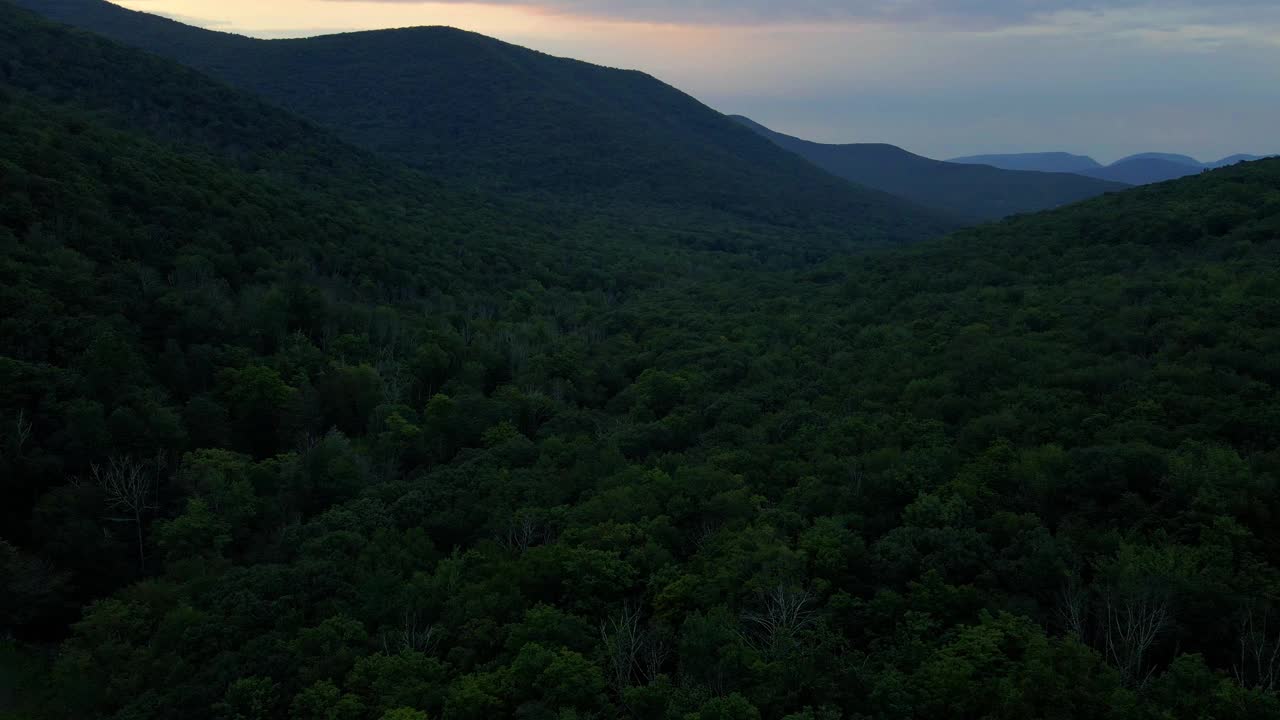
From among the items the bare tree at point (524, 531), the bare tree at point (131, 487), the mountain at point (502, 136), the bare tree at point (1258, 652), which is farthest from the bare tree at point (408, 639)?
the mountain at point (502, 136)

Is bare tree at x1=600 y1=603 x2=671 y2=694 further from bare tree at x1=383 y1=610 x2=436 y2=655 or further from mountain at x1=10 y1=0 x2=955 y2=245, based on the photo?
mountain at x1=10 y1=0 x2=955 y2=245

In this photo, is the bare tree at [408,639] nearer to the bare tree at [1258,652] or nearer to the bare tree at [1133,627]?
the bare tree at [1133,627]

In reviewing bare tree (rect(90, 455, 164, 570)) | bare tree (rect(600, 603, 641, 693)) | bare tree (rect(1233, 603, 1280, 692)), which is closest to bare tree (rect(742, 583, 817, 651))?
bare tree (rect(600, 603, 641, 693))

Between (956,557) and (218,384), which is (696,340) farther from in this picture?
(956,557)

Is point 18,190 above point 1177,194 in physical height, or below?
below

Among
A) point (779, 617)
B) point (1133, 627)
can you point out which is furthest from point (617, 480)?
point (1133, 627)

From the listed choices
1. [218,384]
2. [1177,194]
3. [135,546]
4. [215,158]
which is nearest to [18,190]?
[218,384]
